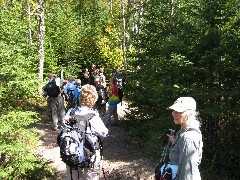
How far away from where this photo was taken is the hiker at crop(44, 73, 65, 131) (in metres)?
10.5

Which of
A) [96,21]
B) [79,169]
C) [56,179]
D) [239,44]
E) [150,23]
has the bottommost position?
[56,179]

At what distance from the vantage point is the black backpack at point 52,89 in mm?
10500

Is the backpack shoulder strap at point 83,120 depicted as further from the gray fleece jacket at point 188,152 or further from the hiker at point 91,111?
the gray fleece jacket at point 188,152

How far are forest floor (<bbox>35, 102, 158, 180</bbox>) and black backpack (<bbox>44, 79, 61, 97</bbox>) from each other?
5.05 feet

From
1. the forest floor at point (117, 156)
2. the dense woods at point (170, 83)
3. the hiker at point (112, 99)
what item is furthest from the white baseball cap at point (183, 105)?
the hiker at point (112, 99)

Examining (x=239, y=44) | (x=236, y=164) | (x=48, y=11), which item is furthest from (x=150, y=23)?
(x=48, y=11)

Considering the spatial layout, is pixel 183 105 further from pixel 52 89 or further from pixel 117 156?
pixel 52 89

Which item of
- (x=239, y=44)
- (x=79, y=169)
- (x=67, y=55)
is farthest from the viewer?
(x=67, y=55)

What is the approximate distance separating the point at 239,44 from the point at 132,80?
4.03 metres

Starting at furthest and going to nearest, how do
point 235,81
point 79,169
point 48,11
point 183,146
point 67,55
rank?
1. point 48,11
2. point 67,55
3. point 235,81
4. point 79,169
5. point 183,146

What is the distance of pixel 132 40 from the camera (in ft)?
35.1

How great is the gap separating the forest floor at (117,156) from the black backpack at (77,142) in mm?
2032

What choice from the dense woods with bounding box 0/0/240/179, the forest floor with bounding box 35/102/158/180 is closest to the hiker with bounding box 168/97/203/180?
the forest floor with bounding box 35/102/158/180

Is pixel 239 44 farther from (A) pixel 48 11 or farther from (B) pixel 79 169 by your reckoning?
(A) pixel 48 11
